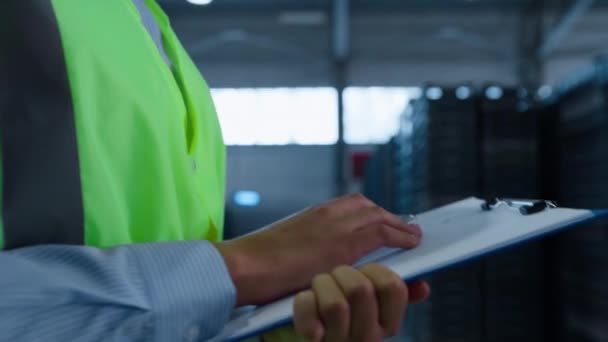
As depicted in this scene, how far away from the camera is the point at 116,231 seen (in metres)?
0.57

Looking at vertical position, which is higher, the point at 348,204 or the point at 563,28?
the point at 563,28

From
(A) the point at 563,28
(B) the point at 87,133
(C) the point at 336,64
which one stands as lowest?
(B) the point at 87,133

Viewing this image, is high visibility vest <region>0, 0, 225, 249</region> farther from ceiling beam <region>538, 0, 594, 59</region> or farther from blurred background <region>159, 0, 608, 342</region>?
ceiling beam <region>538, 0, 594, 59</region>

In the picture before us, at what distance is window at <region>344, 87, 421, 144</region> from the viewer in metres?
9.51

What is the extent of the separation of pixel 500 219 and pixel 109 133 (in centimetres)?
42

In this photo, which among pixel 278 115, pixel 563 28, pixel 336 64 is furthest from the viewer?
pixel 278 115

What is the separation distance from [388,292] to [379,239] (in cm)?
15

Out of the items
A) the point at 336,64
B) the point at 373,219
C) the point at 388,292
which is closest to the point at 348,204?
the point at 373,219

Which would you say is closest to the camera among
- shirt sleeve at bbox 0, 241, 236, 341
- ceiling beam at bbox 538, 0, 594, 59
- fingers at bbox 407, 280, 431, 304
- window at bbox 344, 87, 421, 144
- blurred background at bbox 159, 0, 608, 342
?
shirt sleeve at bbox 0, 241, 236, 341

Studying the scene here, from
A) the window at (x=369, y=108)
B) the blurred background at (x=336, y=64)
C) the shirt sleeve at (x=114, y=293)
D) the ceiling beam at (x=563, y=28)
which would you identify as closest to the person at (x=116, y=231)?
the shirt sleeve at (x=114, y=293)

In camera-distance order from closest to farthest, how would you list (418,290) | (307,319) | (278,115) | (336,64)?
1. (307,319)
2. (418,290)
3. (336,64)
4. (278,115)

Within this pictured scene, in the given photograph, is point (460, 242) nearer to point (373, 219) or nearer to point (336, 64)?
point (373, 219)

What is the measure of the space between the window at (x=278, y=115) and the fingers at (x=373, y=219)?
888cm

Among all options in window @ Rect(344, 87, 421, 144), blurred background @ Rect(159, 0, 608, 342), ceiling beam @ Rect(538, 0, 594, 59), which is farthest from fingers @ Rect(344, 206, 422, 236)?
window @ Rect(344, 87, 421, 144)
